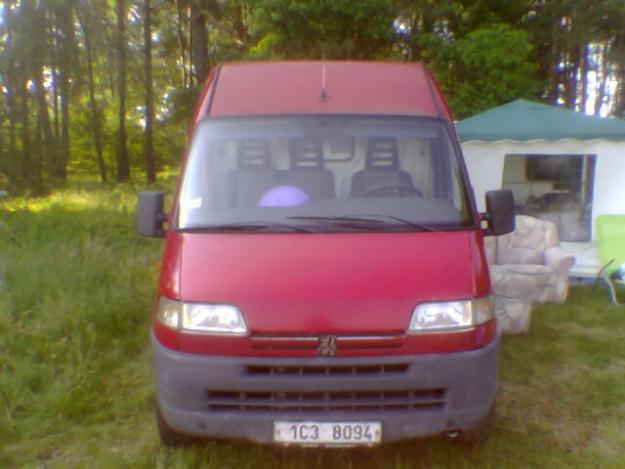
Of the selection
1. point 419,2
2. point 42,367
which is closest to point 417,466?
point 42,367

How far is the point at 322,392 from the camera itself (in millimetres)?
3355

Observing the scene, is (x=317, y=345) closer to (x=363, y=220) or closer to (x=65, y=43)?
(x=363, y=220)

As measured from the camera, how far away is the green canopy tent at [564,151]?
34.0 ft

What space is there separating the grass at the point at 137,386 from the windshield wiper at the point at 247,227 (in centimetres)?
126

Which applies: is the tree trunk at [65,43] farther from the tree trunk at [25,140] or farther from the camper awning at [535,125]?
the camper awning at [535,125]

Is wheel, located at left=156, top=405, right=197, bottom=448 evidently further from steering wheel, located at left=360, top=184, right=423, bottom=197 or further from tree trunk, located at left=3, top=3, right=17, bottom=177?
tree trunk, located at left=3, top=3, right=17, bottom=177

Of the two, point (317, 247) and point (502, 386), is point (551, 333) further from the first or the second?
point (317, 247)

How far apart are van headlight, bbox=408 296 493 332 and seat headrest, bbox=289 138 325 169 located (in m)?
1.33

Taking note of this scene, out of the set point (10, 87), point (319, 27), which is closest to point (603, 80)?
point (319, 27)

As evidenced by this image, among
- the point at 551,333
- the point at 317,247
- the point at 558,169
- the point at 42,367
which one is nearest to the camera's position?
the point at 317,247

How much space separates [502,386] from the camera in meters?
5.18

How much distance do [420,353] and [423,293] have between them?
0.29m

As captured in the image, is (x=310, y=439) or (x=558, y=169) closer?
(x=310, y=439)

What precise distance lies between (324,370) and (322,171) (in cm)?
144
